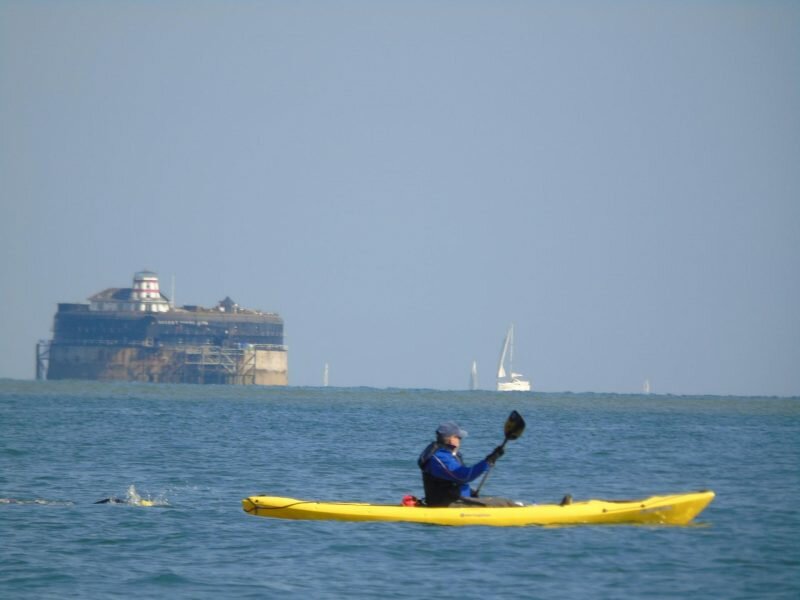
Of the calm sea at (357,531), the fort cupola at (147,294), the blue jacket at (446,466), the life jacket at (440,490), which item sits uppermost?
the fort cupola at (147,294)

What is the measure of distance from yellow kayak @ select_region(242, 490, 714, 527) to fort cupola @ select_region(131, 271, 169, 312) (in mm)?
153679

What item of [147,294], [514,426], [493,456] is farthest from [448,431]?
[147,294]

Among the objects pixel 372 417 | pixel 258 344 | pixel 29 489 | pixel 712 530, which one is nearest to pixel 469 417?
pixel 372 417

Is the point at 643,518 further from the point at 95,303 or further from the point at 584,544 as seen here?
the point at 95,303

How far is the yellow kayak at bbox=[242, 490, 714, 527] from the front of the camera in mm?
19734

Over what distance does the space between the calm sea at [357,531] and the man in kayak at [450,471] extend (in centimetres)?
44

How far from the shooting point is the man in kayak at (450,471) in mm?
19266

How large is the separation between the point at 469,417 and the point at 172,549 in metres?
52.9

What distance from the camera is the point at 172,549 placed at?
61.6 feet

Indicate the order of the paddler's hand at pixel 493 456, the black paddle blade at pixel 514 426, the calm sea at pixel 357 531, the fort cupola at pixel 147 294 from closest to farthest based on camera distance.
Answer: the calm sea at pixel 357 531 → the paddler's hand at pixel 493 456 → the black paddle blade at pixel 514 426 → the fort cupola at pixel 147 294

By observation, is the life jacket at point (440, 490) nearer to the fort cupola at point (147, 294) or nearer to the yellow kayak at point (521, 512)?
the yellow kayak at point (521, 512)

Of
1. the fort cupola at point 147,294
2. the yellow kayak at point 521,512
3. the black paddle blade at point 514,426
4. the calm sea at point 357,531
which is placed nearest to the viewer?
the calm sea at point 357,531

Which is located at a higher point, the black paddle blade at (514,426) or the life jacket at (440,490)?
the black paddle blade at (514,426)

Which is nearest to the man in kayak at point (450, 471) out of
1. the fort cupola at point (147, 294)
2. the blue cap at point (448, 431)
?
the blue cap at point (448, 431)
